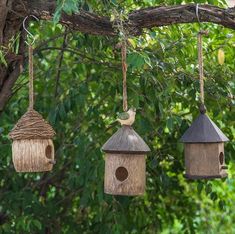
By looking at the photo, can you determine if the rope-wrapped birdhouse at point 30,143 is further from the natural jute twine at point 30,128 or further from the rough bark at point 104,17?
the rough bark at point 104,17

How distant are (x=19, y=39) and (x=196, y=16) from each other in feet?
2.78

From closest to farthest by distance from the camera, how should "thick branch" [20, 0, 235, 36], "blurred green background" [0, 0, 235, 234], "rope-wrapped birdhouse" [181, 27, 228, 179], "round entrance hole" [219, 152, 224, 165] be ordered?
"thick branch" [20, 0, 235, 36], "rope-wrapped birdhouse" [181, 27, 228, 179], "round entrance hole" [219, 152, 224, 165], "blurred green background" [0, 0, 235, 234]

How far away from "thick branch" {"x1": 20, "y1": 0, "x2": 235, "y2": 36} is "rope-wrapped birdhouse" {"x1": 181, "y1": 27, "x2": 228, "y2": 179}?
5.4 inches

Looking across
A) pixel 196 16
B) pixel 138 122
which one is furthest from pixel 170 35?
pixel 196 16

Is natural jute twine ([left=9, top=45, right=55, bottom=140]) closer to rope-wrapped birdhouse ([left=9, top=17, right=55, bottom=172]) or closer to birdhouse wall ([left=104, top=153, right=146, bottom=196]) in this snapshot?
rope-wrapped birdhouse ([left=9, top=17, right=55, bottom=172])

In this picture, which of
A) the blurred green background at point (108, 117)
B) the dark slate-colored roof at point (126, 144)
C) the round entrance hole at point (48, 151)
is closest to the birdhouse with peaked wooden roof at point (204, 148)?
the dark slate-colored roof at point (126, 144)

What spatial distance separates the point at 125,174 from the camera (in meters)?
2.49

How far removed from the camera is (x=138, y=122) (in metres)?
3.06

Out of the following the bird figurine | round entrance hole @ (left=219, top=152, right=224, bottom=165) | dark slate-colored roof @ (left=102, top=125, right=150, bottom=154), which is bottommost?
round entrance hole @ (left=219, top=152, right=224, bottom=165)

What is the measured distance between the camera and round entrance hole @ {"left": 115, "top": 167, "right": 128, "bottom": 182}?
2.47 metres

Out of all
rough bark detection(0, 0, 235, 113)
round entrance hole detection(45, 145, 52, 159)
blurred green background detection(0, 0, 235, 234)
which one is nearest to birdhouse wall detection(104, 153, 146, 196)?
round entrance hole detection(45, 145, 52, 159)

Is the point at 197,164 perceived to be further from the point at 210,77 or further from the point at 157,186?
the point at 157,186

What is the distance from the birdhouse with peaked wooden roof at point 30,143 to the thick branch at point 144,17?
1.40 ft

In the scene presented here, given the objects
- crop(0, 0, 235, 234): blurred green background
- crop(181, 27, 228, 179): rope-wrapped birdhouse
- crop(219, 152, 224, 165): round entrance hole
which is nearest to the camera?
crop(181, 27, 228, 179): rope-wrapped birdhouse
